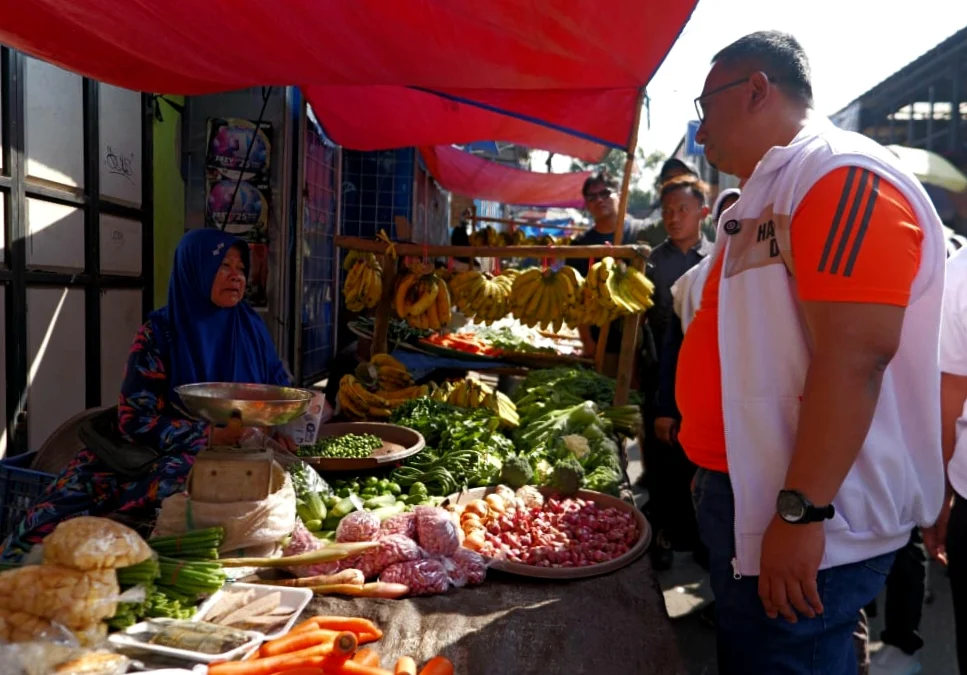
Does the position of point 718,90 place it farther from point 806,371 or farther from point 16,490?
point 16,490

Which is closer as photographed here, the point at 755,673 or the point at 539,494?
the point at 755,673

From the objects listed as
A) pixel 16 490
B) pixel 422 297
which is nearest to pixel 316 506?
pixel 16 490

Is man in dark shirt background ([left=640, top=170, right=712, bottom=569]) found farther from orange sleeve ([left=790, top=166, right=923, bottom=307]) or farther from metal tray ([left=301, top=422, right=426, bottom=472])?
orange sleeve ([left=790, top=166, right=923, bottom=307])

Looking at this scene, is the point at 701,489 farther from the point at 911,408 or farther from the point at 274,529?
the point at 274,529

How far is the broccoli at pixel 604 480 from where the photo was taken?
3904mm

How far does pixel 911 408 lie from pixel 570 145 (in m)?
7.21

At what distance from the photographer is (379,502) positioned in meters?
3.34

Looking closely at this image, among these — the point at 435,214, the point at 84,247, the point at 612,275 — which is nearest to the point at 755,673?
the point at 612,275

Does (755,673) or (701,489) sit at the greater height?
(701,489)

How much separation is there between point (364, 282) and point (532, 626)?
10.8 ft

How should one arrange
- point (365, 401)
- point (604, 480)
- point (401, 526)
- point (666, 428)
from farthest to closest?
point (365, 401)
point (604, 480)
point (666, 428)
point (401, 526)

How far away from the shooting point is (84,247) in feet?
16.5

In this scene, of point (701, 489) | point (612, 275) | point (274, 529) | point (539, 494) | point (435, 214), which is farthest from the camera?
point (435, 214)

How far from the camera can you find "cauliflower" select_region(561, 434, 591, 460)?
437cm
